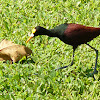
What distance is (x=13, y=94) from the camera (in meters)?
3.87

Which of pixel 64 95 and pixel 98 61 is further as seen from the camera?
pixel 98 61

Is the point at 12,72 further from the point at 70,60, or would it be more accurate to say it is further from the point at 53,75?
the point at 70,60

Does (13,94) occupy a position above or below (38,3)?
below

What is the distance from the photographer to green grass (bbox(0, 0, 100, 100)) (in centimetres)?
384

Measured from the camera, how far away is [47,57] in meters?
4.68

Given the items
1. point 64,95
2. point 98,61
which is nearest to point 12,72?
point 64,95

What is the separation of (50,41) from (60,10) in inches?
43.0

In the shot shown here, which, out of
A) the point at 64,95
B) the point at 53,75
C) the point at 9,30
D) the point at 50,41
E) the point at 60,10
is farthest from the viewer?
the point at 60,10

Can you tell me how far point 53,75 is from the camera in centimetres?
408

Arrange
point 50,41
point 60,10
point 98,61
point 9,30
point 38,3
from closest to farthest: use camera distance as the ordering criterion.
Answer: point 98,61 → point 50,41 → point 9,30 → point 60,10 → point 38,3

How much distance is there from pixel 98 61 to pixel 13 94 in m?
1.46

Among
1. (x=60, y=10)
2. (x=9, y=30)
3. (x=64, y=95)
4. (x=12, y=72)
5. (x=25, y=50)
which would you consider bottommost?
(x=64, y=95)

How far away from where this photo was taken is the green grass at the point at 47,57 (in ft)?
12.6

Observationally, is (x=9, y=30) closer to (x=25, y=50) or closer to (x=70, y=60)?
(x=25, y=50)
